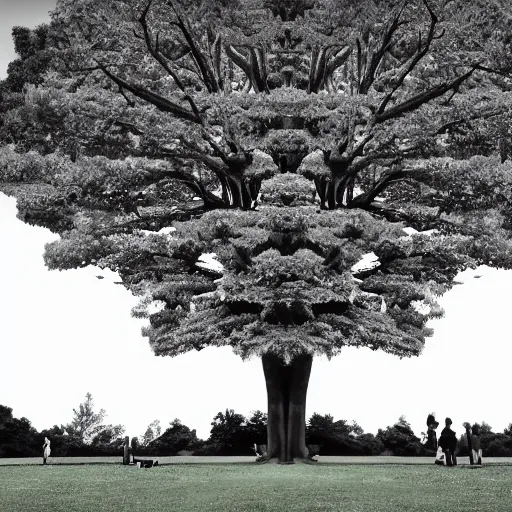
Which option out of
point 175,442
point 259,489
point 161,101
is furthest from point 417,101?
point 175,442

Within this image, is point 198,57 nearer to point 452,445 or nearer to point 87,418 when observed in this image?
point 452,445

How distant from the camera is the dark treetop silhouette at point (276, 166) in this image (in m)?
19.5

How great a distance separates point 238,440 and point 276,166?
1197 centimetres

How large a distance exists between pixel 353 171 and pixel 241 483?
937 centimetres

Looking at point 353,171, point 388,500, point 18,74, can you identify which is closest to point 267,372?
point 353,171

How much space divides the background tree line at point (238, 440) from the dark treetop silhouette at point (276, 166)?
755 centimetres

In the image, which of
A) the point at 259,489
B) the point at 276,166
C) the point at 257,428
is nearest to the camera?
the point at 259,489

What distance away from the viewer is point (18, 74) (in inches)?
1021

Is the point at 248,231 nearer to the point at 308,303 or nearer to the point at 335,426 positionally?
the point at 308,303

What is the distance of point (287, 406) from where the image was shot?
21.4m

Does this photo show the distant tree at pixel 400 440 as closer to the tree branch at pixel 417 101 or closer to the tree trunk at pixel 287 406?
the tree trunk at pixel 287 406

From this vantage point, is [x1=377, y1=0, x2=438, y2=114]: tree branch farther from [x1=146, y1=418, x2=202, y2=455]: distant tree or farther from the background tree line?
[x1=146, y1=418, x2=202, y2=455]: distant tree

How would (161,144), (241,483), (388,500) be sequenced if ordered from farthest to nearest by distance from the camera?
(161,144)
(241,483)
(388,500)

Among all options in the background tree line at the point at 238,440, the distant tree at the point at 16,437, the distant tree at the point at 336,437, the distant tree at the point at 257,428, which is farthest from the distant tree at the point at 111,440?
the distant tree at the point at 336,437
